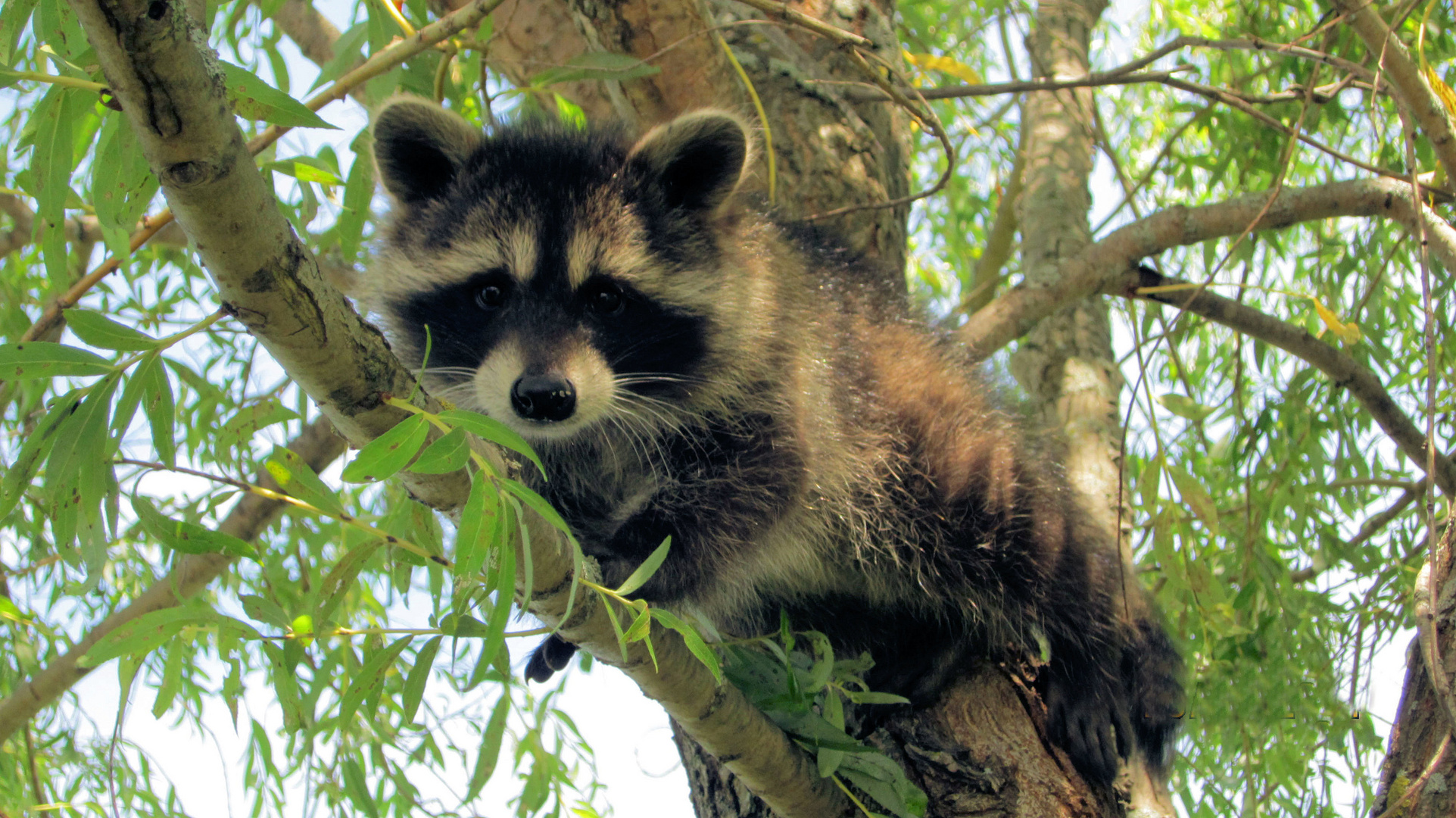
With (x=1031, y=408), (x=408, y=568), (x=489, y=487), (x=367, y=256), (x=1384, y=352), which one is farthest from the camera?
(x=1031, y=408)

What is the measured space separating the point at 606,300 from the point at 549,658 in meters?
0.75

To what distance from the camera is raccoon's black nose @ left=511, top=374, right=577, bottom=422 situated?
6.65 feet

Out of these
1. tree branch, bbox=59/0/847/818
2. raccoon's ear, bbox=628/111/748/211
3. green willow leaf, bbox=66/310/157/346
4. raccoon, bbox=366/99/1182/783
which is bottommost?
tree branch, bbox=59/0/847/818

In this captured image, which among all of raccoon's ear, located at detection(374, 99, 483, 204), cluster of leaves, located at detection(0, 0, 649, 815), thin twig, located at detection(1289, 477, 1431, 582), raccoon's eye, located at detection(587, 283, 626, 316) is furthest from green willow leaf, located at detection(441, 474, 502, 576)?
thin twig, located at detection(1289, 477, 1431, 582)

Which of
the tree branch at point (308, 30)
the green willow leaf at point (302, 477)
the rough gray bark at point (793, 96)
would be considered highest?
the tree branch at point (308, 30)

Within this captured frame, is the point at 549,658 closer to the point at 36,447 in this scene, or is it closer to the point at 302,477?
the point at 302,477

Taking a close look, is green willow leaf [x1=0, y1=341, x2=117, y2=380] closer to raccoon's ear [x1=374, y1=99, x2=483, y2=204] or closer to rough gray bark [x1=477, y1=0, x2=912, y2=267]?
raccoon's ear [x1=374, y1=99, x2=483, y2=204]

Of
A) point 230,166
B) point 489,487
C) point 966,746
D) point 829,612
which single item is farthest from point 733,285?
point 230,166

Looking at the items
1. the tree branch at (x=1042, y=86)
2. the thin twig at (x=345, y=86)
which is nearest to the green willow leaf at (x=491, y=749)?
the thin twig at (x=345, y=86)

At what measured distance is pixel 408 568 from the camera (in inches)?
85.0

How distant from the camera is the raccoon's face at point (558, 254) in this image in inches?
89.3

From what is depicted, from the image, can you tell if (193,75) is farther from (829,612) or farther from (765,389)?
(829,612)

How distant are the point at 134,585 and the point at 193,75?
231 cm

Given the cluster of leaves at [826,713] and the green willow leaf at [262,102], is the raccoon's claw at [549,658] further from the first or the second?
the green willow leaf at [262,102]
